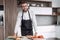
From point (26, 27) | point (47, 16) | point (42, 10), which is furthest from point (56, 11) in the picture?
point (26, 27)

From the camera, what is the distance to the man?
2704 mm

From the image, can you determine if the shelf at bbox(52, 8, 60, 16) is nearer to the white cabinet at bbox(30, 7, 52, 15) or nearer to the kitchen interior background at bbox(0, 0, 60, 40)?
the kitchen interior background at bbox(0, 0, 60, 40)

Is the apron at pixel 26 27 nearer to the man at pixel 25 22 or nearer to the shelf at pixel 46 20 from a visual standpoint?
the man at pixel 25 22

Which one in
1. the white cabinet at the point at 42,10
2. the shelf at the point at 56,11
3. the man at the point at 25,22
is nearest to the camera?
the man at the point at 25,22

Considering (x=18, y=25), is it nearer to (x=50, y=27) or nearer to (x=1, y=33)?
(x=1, y=33)

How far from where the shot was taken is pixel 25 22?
273 cm

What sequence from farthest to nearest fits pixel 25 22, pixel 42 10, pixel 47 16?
pixel 47 16 < pixel 42 10 < pixel 25 22

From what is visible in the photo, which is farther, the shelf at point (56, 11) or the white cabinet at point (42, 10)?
the shelf at point (56, 11)

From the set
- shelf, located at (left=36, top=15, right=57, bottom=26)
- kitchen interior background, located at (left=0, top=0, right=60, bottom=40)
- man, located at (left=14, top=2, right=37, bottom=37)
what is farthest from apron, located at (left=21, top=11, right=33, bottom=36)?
shelf, located at (left=36, top=15, right=57, bottom=26)

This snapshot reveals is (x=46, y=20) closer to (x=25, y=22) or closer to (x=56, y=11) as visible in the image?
(x=56, y=11)

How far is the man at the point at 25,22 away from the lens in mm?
2704


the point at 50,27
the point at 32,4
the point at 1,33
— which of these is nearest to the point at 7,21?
the point at 1,33

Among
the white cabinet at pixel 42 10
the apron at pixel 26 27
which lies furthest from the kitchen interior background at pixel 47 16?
the apron at pixel 26 27

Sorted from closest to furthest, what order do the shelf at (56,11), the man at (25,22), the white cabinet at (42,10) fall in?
the man at (25,22), the white cabinet at (42,10), the shelf at (56,11)
